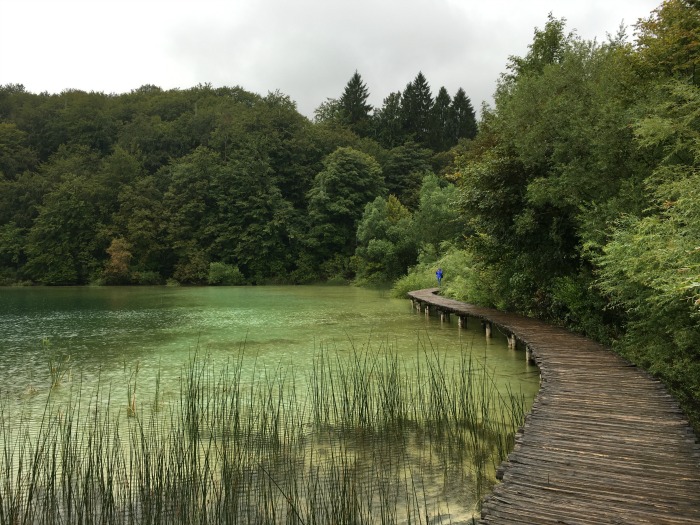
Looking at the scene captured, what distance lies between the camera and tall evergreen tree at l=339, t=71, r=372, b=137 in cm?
5906

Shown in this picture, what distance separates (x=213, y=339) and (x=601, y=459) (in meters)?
9.92

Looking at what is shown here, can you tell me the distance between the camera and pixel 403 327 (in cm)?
1420

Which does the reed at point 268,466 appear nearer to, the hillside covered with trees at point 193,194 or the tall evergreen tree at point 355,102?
the hillside covered with trees at point 193,194

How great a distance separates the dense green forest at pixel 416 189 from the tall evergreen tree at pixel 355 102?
0.25 meters

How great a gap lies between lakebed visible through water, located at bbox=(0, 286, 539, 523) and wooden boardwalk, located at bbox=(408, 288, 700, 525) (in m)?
0.57

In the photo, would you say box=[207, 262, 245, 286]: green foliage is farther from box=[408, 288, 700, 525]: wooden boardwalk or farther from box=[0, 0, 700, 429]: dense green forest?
box=[408, 288, 700, 525]: wooden boardwalk

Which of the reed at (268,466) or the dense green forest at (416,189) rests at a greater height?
the dense green forest at (416,189)

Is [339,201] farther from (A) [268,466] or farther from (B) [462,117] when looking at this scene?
(A) [268,466]

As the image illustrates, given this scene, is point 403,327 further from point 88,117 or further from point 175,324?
point 88,117

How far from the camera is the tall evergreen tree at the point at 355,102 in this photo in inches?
2325

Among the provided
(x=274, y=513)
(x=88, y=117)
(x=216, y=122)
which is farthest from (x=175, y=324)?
(x=88, y=117)

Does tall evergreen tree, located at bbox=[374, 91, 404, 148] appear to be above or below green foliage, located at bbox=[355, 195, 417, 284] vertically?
above

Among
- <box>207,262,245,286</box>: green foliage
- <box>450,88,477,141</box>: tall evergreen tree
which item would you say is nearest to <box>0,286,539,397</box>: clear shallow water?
<box>207,262,245,286</box>: green foliage

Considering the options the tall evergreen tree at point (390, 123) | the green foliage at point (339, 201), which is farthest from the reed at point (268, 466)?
the tall evergreen tree at point (390, 123)
